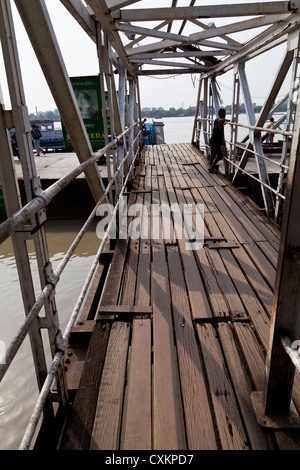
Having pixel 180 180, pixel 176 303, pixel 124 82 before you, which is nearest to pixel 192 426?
pixel 176 303

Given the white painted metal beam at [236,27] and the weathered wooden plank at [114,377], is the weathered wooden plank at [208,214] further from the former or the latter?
the white painted metal beam at [236,27]

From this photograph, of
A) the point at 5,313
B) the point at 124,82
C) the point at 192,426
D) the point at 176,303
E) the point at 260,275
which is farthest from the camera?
the point at 124,82

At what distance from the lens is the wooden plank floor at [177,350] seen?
179cm

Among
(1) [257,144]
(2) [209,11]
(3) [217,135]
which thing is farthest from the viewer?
(3) [217,135]

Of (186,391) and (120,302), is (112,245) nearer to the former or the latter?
(120,302)

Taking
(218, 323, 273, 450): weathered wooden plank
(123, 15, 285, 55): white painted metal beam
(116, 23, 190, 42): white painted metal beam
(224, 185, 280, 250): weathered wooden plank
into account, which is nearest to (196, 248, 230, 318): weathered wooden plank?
(218, 323, 273, 450): weathered wooden plank

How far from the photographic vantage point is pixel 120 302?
3.00 m

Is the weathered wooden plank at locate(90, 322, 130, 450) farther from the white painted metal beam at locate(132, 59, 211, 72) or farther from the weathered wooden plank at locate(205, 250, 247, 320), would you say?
the white painted metal beam at locate(132, 59, 211, 72)

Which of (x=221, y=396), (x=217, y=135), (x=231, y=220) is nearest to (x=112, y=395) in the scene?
(x=221, y=396)

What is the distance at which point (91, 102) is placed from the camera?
880 centimetres

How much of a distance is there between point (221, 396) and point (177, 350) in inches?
19.7

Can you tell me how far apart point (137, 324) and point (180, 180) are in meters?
5.94

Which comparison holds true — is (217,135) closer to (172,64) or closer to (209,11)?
(172,64)

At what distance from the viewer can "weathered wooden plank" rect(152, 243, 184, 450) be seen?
1773mm
